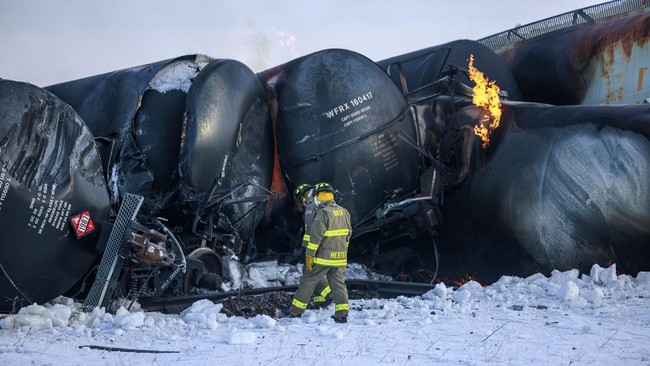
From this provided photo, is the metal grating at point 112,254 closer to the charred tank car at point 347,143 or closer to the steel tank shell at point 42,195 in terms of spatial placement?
the steel tank shell at point 42,195

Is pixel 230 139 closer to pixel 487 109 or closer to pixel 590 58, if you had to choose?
pixel 487 109

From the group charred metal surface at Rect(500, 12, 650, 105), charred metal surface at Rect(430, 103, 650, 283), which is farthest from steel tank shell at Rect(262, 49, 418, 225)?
charred metal surface at Rect(500, 12, 650, 105)

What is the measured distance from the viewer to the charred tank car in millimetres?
8852

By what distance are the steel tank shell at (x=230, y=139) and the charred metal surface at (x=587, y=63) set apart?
6079 mm

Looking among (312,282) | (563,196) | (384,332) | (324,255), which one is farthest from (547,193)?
→ (384,332)

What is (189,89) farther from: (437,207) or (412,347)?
(412,347)

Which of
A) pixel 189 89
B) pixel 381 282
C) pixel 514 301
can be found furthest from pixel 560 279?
pixel 189 89

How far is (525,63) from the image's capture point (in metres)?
13.2

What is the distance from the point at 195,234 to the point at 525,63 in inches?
303

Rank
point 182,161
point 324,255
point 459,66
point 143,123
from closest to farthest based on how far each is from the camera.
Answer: point 324,255 → point 182,161 → point 143,123 → point 459,66

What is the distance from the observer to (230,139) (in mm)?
8258

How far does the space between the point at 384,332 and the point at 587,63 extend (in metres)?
8.31

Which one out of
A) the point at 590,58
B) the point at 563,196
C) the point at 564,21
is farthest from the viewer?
the point at 564,21

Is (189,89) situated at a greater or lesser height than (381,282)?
greater
